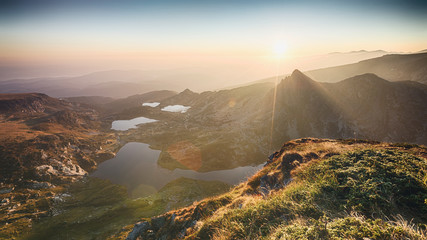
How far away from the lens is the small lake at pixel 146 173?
2699 inches

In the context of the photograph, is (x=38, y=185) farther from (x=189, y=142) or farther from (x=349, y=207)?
(x=349, y=207)

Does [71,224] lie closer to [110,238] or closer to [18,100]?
[110,238]

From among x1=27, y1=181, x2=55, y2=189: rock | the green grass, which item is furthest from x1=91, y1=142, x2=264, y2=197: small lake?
the green grass

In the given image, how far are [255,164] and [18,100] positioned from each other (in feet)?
788

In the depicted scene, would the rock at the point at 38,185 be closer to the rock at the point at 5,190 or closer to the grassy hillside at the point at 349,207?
the rock at the point at 5,190

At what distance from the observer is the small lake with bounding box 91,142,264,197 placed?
68.6 metres

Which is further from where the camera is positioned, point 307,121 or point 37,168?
point 307,121

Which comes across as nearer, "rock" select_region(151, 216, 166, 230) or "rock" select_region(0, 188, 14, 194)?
"rock" select_region(151, 216, 166, 230)

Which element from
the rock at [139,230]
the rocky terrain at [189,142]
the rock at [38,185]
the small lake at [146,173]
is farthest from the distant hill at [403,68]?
the rock at [38,185]

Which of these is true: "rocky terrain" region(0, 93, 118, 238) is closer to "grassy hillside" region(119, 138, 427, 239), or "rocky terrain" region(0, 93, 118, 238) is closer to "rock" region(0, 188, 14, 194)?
"rock" region(0, 188, 14, 194)

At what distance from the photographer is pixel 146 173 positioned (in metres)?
76.5

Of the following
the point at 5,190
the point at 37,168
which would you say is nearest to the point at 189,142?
the point at 37,168

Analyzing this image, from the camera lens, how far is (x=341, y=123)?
84.4m

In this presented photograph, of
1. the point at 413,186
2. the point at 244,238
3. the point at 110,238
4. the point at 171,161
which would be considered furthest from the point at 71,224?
the point at 413,186
